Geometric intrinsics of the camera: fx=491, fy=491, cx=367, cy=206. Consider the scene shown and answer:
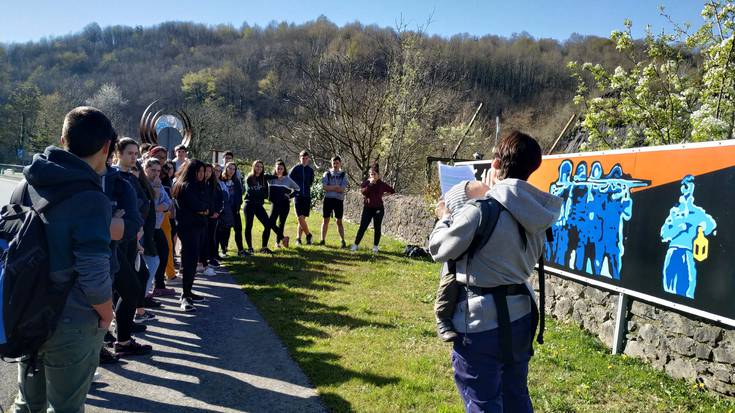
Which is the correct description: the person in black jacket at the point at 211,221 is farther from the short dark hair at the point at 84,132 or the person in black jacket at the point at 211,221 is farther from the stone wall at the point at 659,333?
the stone wall at the point at 659,333

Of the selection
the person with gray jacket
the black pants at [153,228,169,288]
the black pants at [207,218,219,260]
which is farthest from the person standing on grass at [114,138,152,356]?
the black pants at [207,218,219,260]

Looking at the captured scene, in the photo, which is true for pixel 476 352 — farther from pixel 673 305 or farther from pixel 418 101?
pixel 418 101

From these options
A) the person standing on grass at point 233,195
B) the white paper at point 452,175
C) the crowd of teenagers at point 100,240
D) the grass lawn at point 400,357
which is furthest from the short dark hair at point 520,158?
the person standing on grass at point 233,195

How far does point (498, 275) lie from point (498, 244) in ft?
0.49

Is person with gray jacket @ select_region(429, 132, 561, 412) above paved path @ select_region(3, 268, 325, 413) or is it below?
above

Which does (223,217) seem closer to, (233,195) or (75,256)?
(233,195)

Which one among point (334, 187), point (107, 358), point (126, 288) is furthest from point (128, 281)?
point (334, 187)

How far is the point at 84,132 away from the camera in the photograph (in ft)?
7.84

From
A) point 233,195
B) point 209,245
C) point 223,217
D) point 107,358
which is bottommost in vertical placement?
point 107,358

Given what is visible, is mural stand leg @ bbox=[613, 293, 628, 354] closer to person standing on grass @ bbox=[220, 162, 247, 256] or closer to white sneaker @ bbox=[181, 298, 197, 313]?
white sneaker @ bbox=[181, 298, 197, 313]

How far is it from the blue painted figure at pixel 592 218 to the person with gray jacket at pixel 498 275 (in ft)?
11.1

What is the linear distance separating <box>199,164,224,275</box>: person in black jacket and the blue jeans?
200 inches

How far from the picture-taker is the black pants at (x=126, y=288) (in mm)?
4121

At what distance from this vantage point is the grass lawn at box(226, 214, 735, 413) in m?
3.93
